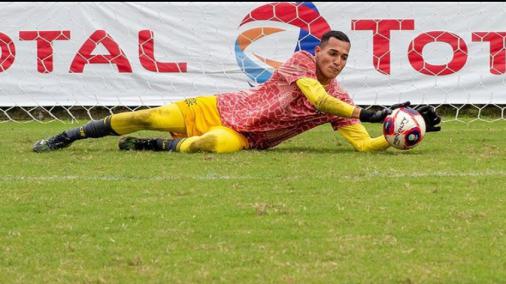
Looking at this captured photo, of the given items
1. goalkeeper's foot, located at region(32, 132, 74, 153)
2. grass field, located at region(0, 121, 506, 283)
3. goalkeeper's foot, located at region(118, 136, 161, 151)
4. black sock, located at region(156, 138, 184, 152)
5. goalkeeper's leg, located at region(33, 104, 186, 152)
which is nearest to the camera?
grass field, located at region(0, 121, 506, 283)

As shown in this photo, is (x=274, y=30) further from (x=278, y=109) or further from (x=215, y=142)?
(x=215, y=142)

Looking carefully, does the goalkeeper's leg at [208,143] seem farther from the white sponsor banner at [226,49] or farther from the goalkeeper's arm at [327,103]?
the white sponsor banner at [226,49]

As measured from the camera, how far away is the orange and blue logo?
15766 millimetres

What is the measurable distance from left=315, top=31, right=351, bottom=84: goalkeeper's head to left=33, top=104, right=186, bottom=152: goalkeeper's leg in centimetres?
148

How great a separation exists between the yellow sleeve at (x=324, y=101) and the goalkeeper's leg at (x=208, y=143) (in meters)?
0.93

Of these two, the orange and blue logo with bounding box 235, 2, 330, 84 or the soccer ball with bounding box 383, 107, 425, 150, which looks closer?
the soccer ball with bounding box 383, 107, 425, 150

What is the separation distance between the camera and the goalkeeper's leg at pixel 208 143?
10242mm

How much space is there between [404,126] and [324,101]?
0.72 metres

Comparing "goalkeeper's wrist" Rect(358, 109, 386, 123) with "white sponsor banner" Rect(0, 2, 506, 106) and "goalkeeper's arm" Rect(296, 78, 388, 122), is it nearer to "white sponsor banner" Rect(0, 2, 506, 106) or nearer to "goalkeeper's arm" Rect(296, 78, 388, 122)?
"goalkeeper's arm" Rect(296, 78, 388, 122)

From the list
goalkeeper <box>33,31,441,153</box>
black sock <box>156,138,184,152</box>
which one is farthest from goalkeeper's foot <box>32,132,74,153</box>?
black sock <box>156,138,184,152</box>

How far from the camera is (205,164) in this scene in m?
9.31

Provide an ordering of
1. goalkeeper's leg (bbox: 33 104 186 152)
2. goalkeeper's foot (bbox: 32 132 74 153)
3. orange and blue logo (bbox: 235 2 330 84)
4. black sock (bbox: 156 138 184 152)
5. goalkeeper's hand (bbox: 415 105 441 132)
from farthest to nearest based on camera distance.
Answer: orange and blue logo (bbox: 235 2 330 84)
goalkeeper's foot (bbox: 32 132 74 153)
black sock (bbox: 156 138 184 152)
goalkeeper's leg (bbox: 33 104 186 152)
goalkeeper's hand (bbox: 415 105 441 132)

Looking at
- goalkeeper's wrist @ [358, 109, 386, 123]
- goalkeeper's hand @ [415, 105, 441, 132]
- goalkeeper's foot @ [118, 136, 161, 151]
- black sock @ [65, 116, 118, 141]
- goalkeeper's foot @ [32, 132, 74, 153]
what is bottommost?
goalkeeper's foot @ [118, 136, 161, 151]

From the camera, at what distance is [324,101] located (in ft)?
31.8
